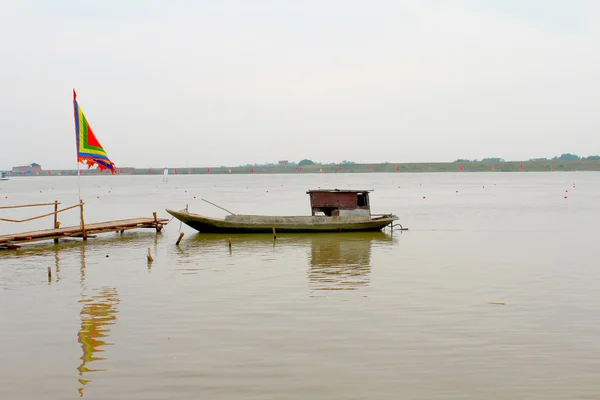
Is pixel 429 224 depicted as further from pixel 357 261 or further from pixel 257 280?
pixel 257 280

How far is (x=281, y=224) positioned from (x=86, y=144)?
31.7ft

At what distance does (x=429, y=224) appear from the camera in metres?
36.3

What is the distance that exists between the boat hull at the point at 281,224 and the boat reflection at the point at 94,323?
39.3 ft

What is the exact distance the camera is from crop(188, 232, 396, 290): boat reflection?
17.7 metres

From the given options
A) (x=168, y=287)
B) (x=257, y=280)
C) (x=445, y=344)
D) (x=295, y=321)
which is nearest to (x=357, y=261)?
(x=257, y=280)

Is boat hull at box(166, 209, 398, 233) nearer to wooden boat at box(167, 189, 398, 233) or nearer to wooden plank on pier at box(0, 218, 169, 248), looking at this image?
wooden boat at box(167, 189, 398, 233)

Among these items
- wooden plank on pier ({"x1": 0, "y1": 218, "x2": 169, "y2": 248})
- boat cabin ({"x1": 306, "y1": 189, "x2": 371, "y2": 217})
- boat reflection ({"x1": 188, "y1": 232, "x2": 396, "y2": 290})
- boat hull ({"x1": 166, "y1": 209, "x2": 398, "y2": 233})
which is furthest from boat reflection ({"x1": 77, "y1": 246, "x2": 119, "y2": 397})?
boat cabin ({"x1": 306, "y1": 189, "x2": 371, "y2": 217})

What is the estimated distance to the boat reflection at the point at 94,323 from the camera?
33.4ft

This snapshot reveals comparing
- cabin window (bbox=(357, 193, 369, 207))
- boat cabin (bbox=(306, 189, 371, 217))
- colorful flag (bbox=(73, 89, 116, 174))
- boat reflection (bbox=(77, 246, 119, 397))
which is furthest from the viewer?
cabin window (bbox=(357, 193, 369, 207))

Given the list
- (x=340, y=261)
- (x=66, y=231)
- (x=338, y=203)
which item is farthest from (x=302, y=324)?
(x=338, y=203)

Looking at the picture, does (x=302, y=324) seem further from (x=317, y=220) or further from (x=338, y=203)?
(x=338, y=203)

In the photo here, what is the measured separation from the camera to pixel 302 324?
12516mm

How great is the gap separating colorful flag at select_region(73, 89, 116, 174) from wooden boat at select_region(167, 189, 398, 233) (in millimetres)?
4986

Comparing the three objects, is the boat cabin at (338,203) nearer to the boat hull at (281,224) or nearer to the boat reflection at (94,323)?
the boat hull at (281,224)
